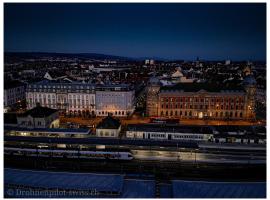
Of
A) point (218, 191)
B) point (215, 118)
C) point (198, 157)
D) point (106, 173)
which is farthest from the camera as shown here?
point (215, 118)

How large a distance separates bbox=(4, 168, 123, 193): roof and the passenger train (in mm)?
3516

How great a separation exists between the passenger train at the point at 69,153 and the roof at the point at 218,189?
5445mm

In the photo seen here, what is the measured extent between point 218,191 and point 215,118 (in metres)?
18.6

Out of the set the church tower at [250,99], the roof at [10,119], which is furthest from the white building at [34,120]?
the church tower at [250,99]

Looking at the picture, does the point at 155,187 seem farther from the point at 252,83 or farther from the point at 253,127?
the point at 252,83

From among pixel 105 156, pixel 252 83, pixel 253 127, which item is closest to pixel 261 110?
pixel 252 83

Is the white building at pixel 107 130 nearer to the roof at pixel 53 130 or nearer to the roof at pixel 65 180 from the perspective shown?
the roof at pixel 53 130

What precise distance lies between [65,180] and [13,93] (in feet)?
83.2

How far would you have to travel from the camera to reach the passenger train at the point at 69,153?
2111 cm

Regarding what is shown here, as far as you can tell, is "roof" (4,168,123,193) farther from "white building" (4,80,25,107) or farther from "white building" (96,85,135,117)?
"white building" (4,80,25,107)

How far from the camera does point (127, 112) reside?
3438 cm

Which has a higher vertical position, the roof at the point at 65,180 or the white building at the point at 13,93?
the white building at the point at 13,93

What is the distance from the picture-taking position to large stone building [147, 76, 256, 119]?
110 feet

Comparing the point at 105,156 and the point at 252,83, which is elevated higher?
the point at 252,83
